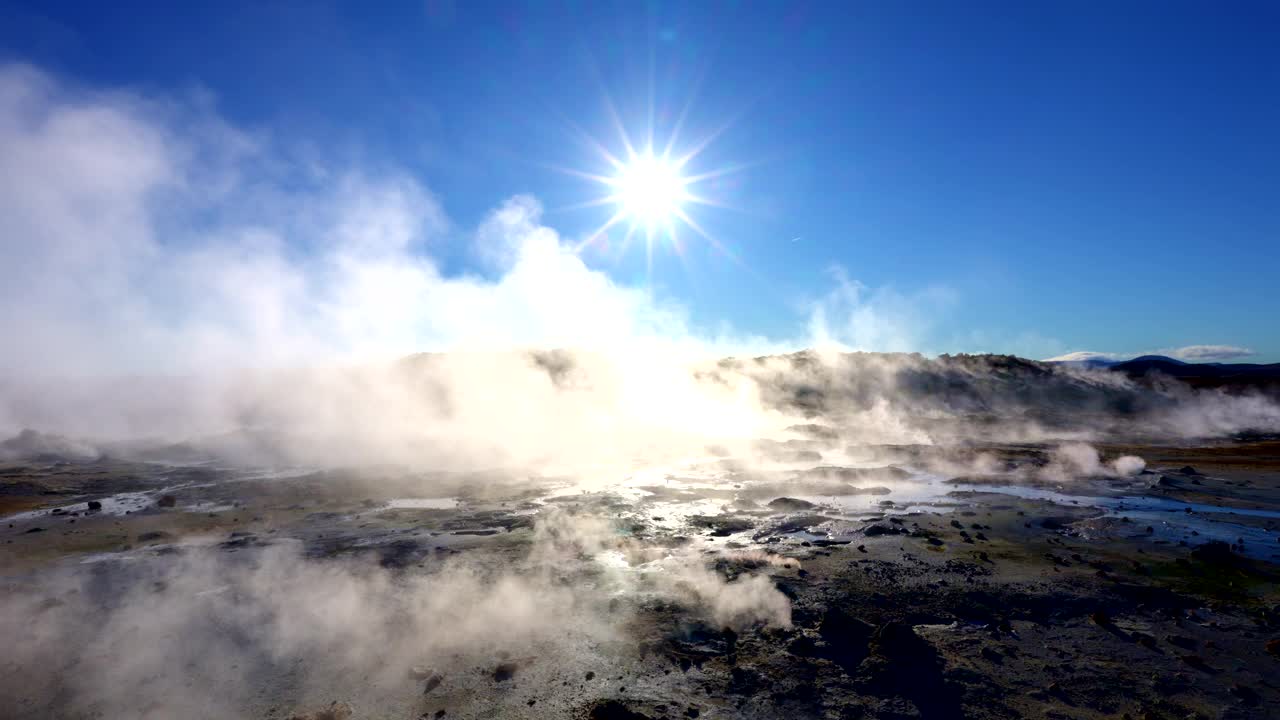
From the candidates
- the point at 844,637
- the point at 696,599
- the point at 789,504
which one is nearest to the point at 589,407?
the point at 789,504

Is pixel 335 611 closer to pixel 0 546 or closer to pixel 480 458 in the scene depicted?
pixel 0 546

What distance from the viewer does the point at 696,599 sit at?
9305 millimetres

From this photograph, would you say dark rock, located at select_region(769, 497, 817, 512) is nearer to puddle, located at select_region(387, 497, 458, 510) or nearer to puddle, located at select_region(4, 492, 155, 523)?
puddle, located at select_region(387, 497, 458, 510)

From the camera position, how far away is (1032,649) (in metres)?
7.58

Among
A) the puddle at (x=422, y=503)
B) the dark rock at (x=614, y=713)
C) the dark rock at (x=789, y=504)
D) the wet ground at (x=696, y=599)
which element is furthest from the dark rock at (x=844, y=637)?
the puddle at (x=422, y=503)

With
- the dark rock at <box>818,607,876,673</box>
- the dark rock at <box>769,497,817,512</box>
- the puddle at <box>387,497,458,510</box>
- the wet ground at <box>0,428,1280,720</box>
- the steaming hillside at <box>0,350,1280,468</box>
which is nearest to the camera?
the wet ground at <box>0,428,1280,720</box>

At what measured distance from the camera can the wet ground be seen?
675cm

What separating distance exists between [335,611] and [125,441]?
3473cm

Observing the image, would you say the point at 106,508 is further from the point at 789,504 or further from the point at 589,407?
the point at 589,407

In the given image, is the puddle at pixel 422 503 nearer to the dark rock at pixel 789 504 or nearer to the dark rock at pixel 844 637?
the dark rock at pixel 789 504

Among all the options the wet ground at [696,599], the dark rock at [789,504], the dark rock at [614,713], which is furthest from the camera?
the dark rock at [789,504]

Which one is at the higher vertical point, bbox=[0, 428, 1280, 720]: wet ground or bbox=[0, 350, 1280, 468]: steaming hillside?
bbox=[0, 350, 1280, 468]: steaming hillside

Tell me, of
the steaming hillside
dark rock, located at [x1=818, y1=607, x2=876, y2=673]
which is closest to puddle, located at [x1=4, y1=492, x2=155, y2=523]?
the steaming hillside

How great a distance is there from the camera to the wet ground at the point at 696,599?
22.2 ft
